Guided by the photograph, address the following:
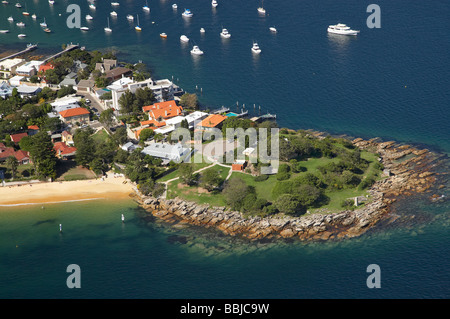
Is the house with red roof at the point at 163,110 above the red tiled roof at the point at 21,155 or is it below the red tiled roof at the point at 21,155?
above

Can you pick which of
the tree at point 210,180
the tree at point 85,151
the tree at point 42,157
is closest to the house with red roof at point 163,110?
the tree at point 85,151

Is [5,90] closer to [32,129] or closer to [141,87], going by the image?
[32,129]

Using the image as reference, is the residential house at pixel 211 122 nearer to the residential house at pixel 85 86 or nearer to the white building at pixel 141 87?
the white building at pixel 141 87

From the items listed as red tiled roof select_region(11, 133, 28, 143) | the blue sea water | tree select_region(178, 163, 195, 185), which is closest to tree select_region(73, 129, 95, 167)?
the blue sea water

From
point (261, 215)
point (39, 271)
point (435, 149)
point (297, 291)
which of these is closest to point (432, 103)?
point (435, 149)

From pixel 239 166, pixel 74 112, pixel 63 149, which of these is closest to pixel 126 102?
pixel 74 112
